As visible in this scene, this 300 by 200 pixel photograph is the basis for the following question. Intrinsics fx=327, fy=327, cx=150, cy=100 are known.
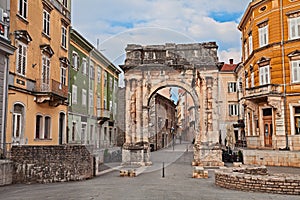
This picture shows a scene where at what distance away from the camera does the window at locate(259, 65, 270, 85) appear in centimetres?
2794

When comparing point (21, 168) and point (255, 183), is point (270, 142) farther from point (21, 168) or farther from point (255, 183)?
point (21, 168)

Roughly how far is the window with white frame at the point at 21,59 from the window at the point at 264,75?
64.1ft

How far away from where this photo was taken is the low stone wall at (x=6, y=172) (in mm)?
14178

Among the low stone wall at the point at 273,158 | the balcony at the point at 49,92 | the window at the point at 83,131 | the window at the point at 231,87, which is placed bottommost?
the low stone wall at the point at 273,158

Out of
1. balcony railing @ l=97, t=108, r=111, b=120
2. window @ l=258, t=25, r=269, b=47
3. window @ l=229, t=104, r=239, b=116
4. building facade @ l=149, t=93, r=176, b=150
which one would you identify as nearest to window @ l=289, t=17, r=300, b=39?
window @ l=258, t=25, r=269, b=47

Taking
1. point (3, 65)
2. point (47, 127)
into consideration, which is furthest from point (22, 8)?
point (47, 127)

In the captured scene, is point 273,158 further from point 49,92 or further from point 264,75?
point 49,92

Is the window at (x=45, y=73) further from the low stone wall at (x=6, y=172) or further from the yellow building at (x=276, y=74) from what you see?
the yellow building at (x=276, y=74)

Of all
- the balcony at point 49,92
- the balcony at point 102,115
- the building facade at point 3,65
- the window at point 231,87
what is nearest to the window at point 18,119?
the building facade at point 3,65

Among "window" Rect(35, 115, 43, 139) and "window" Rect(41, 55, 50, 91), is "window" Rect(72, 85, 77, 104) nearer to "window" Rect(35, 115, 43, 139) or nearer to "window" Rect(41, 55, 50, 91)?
"window" Rect(41, 55, 50, 91)

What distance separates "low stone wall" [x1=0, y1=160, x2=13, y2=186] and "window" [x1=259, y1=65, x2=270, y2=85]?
21.5 metres

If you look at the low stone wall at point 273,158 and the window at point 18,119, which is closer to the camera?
the window at point 18,119

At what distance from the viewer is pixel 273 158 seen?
22141mm

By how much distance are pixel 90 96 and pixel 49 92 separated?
1140cm
